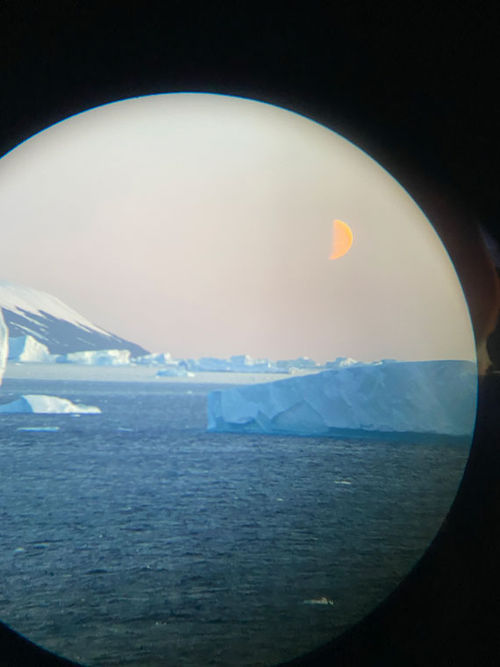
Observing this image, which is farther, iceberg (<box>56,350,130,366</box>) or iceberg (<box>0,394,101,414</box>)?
iceberg (<box>56,350,130,366</box>)

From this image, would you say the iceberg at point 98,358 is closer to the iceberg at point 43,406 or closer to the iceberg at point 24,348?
the iceberg at point 24,348

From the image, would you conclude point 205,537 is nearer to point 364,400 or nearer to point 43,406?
point 364,400

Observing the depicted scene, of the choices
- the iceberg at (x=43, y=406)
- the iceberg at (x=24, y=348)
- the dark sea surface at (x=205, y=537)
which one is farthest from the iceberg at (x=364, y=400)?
the iceberg at (x=24, y=348)

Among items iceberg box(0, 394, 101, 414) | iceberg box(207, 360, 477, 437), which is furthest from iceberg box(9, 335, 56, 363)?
iceberg box(207, 360, 477, 437)

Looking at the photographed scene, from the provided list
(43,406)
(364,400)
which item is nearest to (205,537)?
(364,400)

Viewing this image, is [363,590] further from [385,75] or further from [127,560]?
[385,75]

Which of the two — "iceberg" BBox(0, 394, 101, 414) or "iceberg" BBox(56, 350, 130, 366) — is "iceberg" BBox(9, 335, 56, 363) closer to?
"iceberg" BBox(56, 350, 130, 366)

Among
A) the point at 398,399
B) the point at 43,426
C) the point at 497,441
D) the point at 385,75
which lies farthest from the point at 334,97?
the point at 43,426
